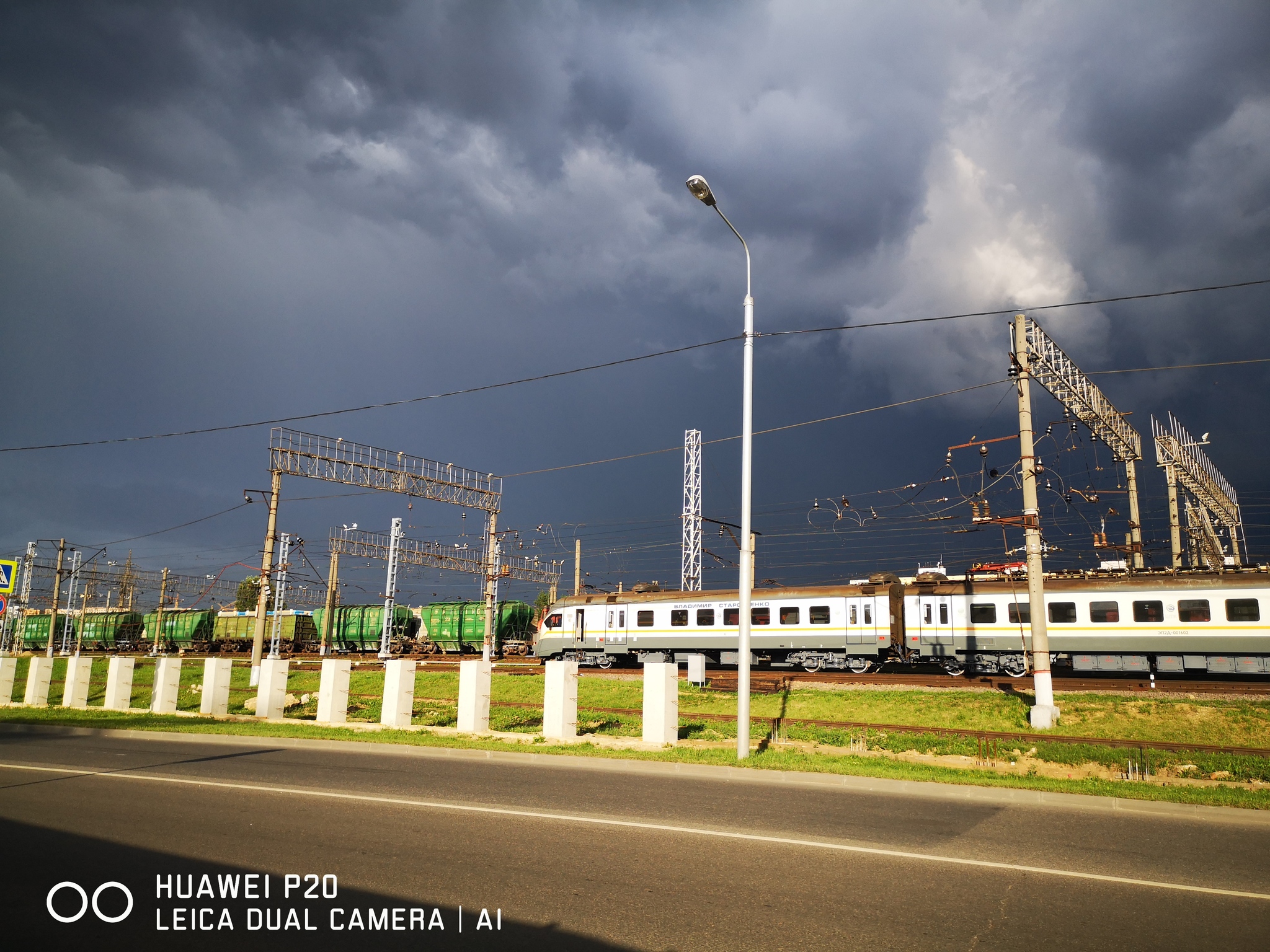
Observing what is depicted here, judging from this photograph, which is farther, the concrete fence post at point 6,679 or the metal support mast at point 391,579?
the metal support mast at point 391,579

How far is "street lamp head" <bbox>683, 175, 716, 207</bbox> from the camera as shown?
14945 millimetres

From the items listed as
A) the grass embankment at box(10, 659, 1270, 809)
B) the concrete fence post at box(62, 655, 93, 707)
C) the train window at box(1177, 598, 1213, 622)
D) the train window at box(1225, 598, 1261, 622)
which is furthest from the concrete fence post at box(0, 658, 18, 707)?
the train window at box(1225, 598, 1261, 622)

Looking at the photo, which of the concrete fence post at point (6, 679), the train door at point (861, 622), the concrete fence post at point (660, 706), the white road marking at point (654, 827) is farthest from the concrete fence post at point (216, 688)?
the train door at point (861, 622)

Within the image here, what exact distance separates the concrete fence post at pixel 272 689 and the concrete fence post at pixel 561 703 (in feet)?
30.5

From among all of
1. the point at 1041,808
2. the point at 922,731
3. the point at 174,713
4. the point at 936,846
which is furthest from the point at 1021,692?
the point at 174,713

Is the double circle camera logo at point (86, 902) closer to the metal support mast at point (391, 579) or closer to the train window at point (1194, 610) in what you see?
the train window at point (1194, 610)

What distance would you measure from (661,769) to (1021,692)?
42.1ft

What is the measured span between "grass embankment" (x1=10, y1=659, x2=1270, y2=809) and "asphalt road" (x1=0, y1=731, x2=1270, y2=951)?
2681 millimetres

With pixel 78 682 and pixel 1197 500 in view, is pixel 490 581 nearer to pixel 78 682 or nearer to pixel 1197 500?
pixel 78 682

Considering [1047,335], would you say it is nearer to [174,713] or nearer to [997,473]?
[997,473]

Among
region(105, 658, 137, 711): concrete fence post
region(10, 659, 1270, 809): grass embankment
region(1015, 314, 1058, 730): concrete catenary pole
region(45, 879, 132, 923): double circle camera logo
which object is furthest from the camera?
region(105, 658, 137, 711): concrete fence post

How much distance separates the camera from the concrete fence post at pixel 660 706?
16.7 meters

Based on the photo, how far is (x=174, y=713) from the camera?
79.7 feet

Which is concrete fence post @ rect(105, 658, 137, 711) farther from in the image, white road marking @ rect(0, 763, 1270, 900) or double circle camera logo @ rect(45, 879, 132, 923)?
double circle camera logo @ rect(45, 879, 132, 923)
